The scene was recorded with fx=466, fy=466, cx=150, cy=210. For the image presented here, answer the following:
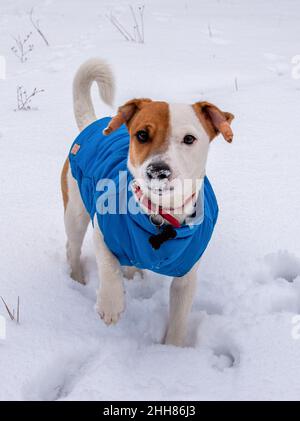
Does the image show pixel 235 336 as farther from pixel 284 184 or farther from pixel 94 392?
pixel 284 184

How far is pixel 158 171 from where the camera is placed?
5.03 feet

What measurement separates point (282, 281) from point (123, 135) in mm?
1075

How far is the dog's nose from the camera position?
5.03 feet

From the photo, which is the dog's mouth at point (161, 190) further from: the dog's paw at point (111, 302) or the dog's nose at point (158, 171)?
the dog's paw at point (111, 302)

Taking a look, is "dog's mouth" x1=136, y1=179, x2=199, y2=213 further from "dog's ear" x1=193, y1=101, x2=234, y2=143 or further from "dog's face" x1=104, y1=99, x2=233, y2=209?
"dog's ear" x1=193, y1=101, x2=234, y2=143

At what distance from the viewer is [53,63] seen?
526 centimetres

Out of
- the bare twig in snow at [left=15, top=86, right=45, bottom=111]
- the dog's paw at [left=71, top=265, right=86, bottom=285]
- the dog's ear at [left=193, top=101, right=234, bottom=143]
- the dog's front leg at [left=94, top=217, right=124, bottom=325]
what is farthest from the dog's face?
the bare twig in snow at [left=15, top=86, right=45, bottom=111]

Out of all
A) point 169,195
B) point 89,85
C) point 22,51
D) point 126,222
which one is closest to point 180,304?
point 126,222

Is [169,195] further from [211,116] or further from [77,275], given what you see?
[77,275]

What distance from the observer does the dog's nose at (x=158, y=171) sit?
153 centimetres

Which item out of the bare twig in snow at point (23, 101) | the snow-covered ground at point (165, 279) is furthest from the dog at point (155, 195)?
the bare twig in snow at point (23, 101)

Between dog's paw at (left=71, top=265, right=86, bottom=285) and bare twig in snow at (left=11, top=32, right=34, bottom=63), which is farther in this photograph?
bare twig in snow at (left=11, top=32, right=34, bottom=63)

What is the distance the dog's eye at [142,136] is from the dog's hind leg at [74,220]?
745mm
